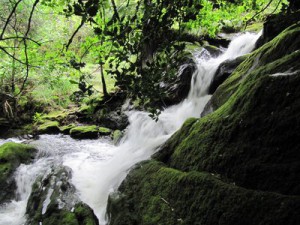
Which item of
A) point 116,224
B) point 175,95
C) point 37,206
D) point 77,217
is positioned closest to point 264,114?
point 116,224

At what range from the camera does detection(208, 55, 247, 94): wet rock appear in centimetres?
846

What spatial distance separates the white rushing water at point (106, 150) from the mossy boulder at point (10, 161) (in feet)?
0.65

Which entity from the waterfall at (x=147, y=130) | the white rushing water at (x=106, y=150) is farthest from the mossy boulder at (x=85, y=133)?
the waterfall at (x=147, y=130)

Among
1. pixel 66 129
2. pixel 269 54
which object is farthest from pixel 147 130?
pixel 269 54

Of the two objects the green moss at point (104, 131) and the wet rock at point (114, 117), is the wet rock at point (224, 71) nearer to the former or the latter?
the wet rock at point (114, 117)

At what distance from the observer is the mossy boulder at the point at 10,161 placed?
7016 mm

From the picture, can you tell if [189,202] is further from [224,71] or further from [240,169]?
[224,71]

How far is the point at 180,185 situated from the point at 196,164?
16.3 inches

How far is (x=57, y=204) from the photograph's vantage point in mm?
5051

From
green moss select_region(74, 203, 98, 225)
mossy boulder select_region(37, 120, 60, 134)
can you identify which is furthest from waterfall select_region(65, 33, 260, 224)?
mossy boulder select_region(37, 120, 60, 134)

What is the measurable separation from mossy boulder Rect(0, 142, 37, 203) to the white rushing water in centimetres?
20

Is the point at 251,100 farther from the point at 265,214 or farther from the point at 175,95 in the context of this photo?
the point at 175,95

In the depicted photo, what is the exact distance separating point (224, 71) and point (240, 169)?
6558mm

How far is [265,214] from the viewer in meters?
2.16
